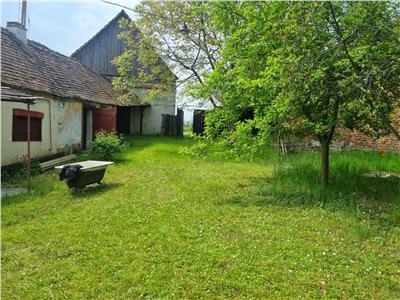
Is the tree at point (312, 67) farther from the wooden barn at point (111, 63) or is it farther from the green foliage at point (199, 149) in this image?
the wooden barn at point (111, 63)

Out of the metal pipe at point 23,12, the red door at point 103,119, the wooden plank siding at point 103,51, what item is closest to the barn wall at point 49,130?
the red door at point 103,119

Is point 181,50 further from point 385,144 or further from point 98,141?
point 385,144

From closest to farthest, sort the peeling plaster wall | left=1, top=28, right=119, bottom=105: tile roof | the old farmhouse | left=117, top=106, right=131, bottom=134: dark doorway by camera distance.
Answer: the old farmhouse → left=1, top=28, right=119, bottom=105: tile roof → the peeling plaster wall → left=117, top=106, right=131, bottom=134: dark doorway

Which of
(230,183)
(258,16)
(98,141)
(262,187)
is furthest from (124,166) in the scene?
(258,16)

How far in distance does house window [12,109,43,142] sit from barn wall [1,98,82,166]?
0.12m

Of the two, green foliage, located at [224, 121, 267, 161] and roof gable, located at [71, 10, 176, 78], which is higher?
roof gable, located at [71, 10, 176, 78]

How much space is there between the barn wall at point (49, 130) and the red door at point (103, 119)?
2.29 m

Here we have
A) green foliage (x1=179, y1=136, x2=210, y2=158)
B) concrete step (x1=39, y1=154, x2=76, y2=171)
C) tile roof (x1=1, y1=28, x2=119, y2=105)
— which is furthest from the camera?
tile roof (x1=1, y1=28, x2=119, y2=105)

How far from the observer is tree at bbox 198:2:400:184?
4578mm

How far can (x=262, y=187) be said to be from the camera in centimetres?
774

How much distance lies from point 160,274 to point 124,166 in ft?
24.2

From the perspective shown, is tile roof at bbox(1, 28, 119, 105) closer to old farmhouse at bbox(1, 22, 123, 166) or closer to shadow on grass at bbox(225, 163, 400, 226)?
old farmhouse at bbox(1, 22, 123, 166)

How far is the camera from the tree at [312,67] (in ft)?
15.0

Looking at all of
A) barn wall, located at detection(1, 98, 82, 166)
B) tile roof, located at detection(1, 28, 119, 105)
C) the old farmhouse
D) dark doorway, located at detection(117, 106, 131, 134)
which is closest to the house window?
the old farmhouse
